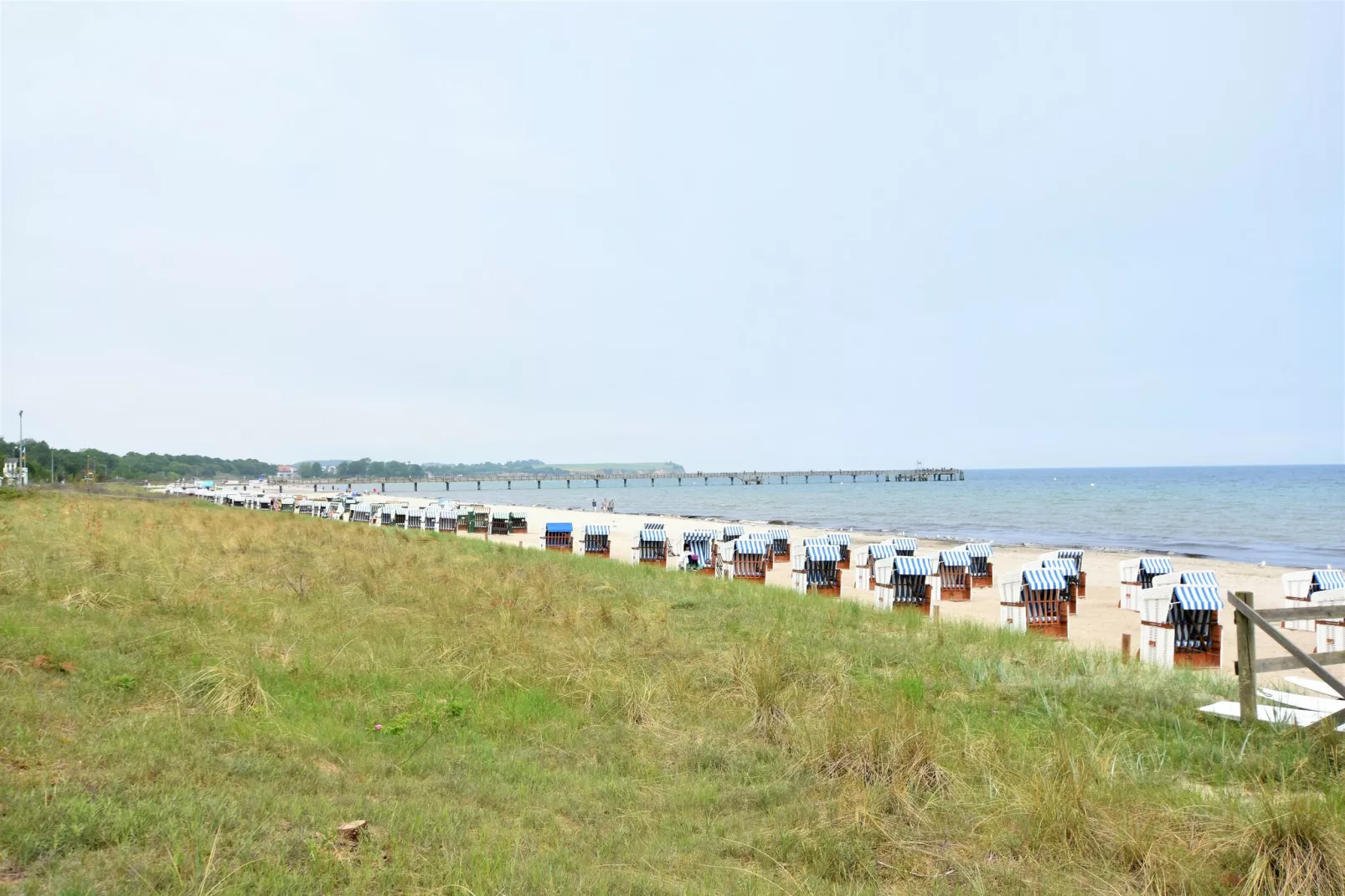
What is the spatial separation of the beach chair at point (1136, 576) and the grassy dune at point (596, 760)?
25.7 feet

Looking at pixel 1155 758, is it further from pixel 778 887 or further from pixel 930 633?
pixel 930 633

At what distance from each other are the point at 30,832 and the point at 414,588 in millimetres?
7425

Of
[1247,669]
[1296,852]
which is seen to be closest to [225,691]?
[1296,852]

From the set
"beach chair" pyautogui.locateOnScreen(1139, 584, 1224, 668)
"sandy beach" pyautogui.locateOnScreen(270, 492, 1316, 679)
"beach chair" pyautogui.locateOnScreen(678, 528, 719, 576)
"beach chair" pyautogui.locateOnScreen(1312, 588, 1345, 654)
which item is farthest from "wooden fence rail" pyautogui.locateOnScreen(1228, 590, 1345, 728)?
"beach chair" pyautogui.locateOnScreen(678, 528, 719, 576)

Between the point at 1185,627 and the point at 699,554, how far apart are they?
13120mm

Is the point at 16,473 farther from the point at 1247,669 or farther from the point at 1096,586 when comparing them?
the point at 1247,669

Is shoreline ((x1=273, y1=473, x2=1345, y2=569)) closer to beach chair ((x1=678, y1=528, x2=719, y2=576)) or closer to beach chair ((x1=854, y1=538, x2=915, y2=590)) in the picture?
beach chair ((x1=854, y1=538, x2=915, y2=590))

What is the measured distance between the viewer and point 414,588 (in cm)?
1062

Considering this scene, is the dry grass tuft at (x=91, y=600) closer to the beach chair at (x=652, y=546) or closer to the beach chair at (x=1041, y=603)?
the beach chair at (x=1041, y=603)

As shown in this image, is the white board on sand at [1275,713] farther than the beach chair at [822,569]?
No

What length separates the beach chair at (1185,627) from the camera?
1021 centimetres

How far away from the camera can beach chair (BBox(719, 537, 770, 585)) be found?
19.2 metres

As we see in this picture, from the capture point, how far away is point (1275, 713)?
585 centimetres

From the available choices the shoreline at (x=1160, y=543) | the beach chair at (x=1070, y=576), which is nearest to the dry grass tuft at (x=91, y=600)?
the beach chair at (x=1070, y=576)
